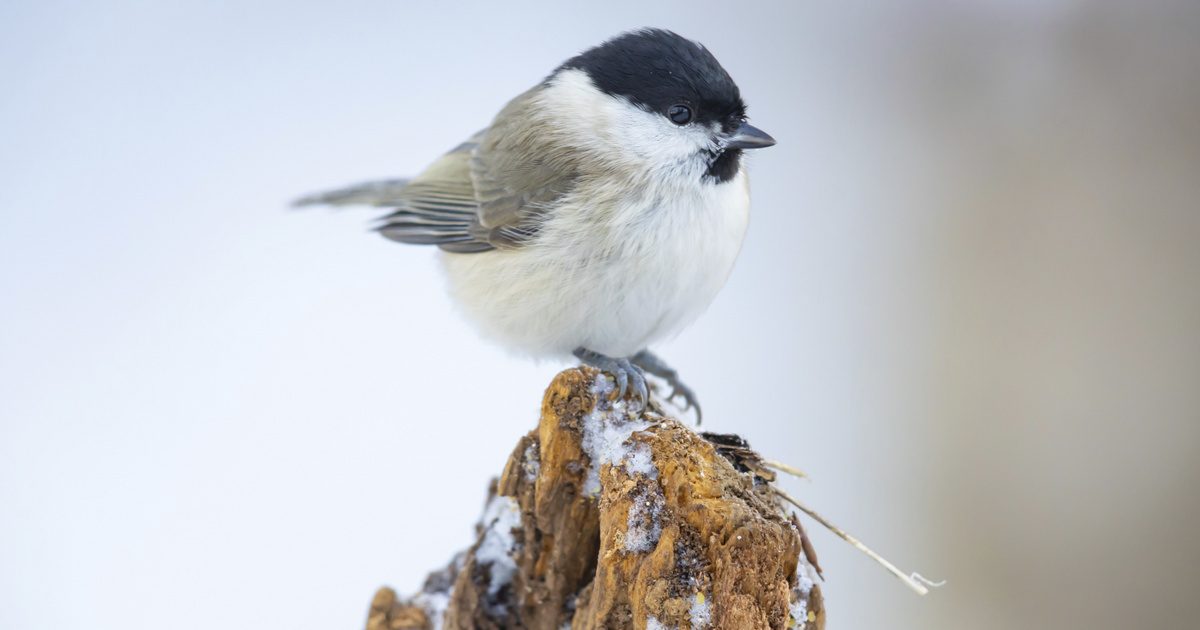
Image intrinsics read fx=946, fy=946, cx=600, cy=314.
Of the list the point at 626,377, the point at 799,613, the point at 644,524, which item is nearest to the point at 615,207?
the point at 626,377

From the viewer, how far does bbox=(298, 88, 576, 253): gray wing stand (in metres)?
2.39

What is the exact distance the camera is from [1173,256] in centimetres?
396

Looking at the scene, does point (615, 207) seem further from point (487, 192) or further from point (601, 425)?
point (601, 425)

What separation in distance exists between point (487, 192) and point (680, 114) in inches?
25.0

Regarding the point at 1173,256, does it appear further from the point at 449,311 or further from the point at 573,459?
the point at 573,459

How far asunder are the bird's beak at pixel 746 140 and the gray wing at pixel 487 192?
1.29 ft

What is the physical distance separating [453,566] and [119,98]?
3.31 m

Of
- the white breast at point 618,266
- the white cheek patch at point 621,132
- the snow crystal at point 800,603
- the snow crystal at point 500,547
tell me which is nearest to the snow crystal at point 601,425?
the snow crystal at point 500,547

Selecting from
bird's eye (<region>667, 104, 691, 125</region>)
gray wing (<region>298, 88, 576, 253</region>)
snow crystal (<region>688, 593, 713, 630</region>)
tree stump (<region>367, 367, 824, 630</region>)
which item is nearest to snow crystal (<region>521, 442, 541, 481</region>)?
tree stump (<region>367, 367, 824, 630</region>)

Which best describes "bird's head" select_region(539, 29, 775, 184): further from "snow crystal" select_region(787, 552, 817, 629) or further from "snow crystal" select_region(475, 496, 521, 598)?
"snow crystal" select_region(787, 552, 817, 629)

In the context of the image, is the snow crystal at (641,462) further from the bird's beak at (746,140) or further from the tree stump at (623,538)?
the bird's beak at (746,140)

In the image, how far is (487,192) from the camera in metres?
2.57

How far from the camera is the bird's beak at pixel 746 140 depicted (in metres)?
2.19

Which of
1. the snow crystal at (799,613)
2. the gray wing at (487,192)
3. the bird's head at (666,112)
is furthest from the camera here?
the gray wing at (487,192)
